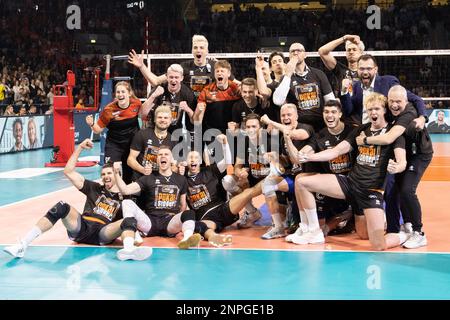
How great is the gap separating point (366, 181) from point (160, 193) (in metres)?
2.28

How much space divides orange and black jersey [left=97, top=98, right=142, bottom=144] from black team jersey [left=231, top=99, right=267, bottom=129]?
1307 millimetres

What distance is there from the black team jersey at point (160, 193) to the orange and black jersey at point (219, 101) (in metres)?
1.35

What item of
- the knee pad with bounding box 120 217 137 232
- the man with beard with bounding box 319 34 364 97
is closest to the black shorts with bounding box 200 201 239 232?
the knee pad with bounding box 120 217 137 232

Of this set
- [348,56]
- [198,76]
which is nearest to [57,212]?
[198,76]

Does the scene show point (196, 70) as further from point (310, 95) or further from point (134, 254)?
point (134, 254)

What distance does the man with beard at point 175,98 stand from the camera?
7.39 metres

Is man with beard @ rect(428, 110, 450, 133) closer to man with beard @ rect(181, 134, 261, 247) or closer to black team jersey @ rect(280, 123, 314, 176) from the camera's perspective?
black team jersey @ rect(280, 123, 314, 176)

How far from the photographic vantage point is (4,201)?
9.02m

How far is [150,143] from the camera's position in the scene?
23.5 ft

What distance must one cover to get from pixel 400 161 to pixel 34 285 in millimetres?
3685

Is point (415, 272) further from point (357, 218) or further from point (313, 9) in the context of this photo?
point (313, 9)

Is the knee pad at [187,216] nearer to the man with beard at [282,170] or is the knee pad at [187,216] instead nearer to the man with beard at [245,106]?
the man with beard at [282,170]

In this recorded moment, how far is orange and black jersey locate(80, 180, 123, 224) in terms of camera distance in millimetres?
6324

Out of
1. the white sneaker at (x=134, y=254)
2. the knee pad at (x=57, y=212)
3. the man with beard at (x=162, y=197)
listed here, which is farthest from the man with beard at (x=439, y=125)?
the knee pad at (x=57, y=212)
